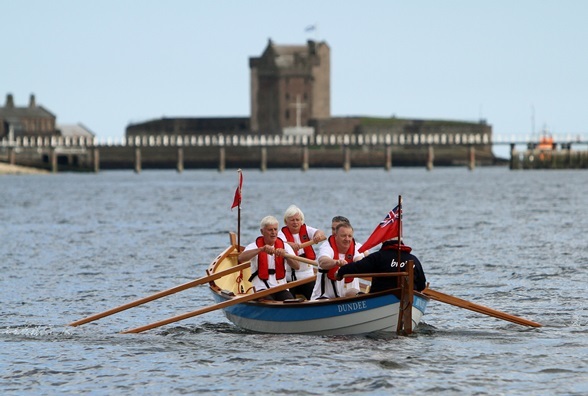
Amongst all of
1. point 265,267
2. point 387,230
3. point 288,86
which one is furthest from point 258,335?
point 288,86

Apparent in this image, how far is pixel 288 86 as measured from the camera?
189875 millimetres

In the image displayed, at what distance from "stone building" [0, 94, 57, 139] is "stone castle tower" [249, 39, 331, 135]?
1278 inches

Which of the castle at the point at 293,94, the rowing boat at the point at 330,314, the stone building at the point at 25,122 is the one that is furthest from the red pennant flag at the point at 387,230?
the stone building at the point at 25,122

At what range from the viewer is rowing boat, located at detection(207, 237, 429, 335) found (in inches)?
786

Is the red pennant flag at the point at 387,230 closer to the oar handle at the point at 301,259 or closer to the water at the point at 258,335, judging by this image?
the water at the point at 258,335

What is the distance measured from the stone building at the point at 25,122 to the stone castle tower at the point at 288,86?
32.5 meters

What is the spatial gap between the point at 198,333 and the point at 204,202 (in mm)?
62544

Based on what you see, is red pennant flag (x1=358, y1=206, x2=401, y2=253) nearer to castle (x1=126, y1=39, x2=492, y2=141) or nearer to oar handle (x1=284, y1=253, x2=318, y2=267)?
oar handle (x1=284, y1=253, x2=318, y2=267)

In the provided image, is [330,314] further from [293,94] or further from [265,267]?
[293,94]

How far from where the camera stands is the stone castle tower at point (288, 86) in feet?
623

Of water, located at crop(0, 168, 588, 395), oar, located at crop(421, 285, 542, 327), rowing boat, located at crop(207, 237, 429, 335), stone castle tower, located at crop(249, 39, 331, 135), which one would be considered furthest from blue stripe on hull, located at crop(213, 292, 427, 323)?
stone castle tower, located at crop(249, 39, 331, 135)

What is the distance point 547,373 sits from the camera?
18.6 metres

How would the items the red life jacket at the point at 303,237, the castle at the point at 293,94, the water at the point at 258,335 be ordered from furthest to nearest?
the castle at the point at 293,94, the red life jacket at the point at 303,237, the water at the point at 258,335

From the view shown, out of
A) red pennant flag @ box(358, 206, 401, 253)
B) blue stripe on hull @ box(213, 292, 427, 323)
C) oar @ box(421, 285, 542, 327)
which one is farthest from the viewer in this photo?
oar @ box(421, 285, 542, 327)
